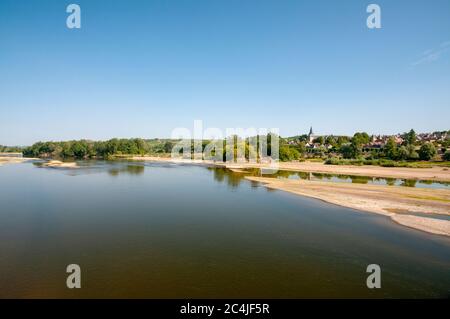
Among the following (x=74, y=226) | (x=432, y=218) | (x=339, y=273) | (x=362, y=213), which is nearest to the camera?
(x=339, y=273)

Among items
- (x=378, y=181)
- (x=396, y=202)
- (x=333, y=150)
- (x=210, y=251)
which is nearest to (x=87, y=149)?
(x=333, y=150)

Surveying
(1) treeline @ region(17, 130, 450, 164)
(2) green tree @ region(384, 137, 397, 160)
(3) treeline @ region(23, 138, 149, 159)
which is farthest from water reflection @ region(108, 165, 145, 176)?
(2) green tree @ region(384, 137, 397, 160)

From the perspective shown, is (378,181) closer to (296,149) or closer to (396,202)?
(396,202)

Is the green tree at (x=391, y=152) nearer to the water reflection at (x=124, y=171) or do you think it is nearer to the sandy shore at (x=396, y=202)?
the sandy shore at (x=396, y=202)

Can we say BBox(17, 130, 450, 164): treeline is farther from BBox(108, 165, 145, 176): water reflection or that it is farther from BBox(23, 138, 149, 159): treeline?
BBox(108, 165, 145, 176): water reflection
